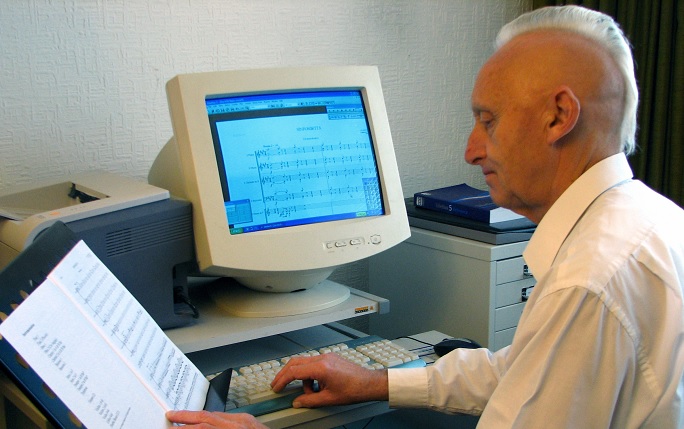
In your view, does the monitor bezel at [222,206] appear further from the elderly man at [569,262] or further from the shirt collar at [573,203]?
the shirt collar at [573,203]

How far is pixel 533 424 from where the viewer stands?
917 millimetres

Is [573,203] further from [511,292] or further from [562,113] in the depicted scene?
[511,292]

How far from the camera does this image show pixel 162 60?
1.62 meters

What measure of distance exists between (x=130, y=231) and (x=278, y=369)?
1.05 ft

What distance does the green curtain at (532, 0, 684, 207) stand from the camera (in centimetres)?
192

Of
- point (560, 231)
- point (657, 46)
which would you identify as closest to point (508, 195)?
point (560, 231)

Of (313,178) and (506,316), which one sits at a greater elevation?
(313,178)

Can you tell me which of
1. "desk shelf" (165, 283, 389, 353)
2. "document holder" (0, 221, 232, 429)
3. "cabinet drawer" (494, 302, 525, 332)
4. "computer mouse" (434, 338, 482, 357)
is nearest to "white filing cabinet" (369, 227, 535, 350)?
"cabinet drawer" (494, 302, 525, 332)

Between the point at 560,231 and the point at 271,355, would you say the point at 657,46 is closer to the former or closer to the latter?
the point at 560,231

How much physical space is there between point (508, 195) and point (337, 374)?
375 millimetres

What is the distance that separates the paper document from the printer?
0.45 ft

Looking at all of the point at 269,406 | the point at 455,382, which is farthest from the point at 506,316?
the point at 269,406

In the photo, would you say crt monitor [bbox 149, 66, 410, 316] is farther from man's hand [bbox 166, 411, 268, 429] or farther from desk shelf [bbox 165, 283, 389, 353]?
man's hand [bbox 166, 411, 268, 429]

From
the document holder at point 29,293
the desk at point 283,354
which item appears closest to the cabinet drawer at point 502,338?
the desk at point 283,354
